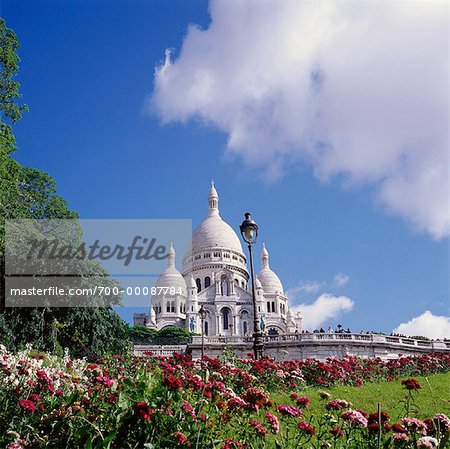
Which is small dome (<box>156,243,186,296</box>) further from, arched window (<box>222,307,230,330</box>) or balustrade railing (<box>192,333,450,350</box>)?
balustrade railing (<box>192,333,450,350</box>)

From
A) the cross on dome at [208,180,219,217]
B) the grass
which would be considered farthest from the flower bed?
the cross on dome at [208,180,219,217]

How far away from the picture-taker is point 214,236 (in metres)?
83.3

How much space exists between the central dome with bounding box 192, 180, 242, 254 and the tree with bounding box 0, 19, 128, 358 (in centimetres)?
5809

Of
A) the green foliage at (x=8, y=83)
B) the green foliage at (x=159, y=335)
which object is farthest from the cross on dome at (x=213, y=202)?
the green foliage at (x=8, y=83)

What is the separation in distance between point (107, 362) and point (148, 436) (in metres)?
8.56

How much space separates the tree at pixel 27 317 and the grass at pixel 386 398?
1098 centimetres

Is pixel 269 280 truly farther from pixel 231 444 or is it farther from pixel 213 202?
pixel 231 444

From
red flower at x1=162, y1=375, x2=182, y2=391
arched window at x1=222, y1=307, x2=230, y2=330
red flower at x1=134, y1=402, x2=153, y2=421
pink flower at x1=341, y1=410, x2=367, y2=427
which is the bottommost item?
pink flower at x1=341, y1=410, x2=367, y2=427

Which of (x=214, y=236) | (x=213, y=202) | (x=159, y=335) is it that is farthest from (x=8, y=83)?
(x=213, y=202)

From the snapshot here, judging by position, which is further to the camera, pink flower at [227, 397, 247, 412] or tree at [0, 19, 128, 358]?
tree at [0, 19, 128, 358]

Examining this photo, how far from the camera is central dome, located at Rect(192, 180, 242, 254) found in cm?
8219

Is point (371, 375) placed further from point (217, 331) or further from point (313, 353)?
point (217, 331)

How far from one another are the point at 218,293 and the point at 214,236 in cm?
1306

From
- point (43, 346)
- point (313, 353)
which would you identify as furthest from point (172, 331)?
point (43, 346)
